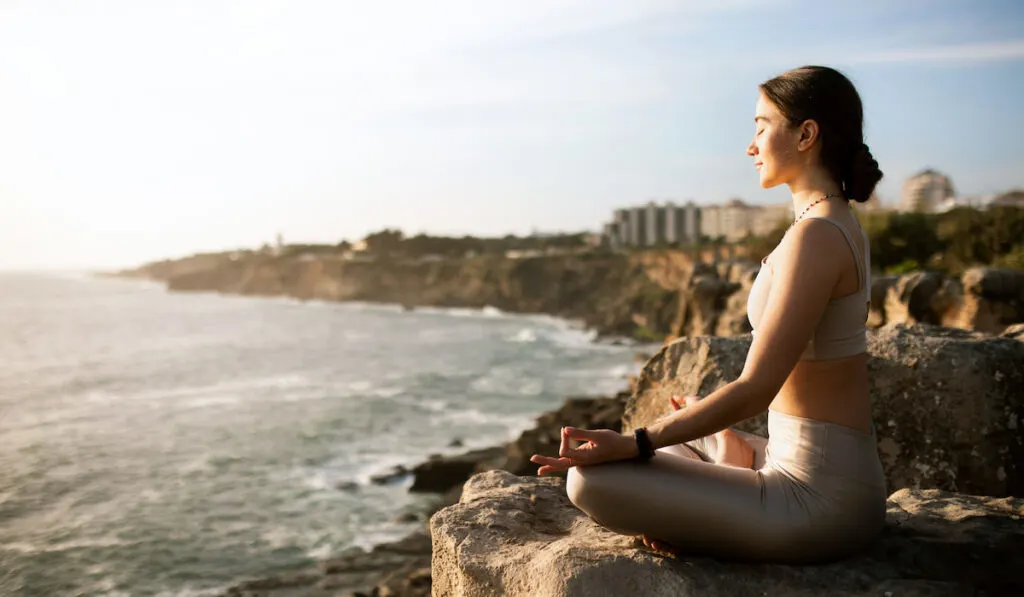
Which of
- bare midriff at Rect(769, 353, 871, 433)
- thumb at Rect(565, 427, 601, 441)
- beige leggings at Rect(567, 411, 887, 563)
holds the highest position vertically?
bare midriff at Rect(769, 353, 871, 433)

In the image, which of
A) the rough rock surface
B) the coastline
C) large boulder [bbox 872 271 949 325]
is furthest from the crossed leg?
large boulder [bbox 872 271 949 325]

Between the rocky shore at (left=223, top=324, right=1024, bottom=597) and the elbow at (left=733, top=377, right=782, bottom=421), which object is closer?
the elbow at (left=733, top=377, right=782, bottom=421)

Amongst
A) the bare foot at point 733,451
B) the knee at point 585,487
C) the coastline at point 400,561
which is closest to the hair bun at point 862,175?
the bare foot at point 733,451

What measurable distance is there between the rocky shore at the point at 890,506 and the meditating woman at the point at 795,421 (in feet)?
0.46

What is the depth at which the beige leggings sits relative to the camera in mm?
2590

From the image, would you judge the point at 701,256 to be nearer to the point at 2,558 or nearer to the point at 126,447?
the point at 126,447

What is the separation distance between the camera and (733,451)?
3090 mm

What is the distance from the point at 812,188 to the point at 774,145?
0.20m

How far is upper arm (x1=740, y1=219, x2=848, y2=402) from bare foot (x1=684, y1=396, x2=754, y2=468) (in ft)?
2.09

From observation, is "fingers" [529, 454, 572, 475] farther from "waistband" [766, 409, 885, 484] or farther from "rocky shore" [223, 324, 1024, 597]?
"waistband" [766, 409, 885, 484]

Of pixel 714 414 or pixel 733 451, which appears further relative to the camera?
pixel 733 451

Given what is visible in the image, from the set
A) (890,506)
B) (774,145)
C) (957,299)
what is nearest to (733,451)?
(890,506)

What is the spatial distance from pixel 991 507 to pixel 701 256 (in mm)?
62036

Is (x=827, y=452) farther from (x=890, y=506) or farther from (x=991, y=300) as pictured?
(x=991, y=300)
